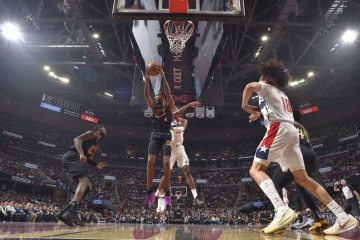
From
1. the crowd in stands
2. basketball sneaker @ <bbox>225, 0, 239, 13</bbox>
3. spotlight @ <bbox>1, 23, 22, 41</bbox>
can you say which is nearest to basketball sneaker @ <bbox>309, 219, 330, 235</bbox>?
basketball sneaker @ <bbox>225, 0, 239, 13</bbox>

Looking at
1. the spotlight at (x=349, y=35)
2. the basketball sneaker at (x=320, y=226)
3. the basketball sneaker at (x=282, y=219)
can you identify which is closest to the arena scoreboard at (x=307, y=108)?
the spotlight at (x=349, y=35)

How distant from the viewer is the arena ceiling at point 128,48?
14.1 metres

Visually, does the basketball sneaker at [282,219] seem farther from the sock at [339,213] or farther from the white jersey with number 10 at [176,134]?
the white jersey with number 10 at [176,134]

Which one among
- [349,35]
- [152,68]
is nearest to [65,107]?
[349,35]

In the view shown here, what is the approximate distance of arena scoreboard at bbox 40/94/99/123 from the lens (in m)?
25.6

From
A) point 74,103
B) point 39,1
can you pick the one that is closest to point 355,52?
point 39,1

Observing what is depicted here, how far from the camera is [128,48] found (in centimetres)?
1848

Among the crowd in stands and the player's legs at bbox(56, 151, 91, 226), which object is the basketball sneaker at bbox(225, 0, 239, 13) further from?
the crowd in stands

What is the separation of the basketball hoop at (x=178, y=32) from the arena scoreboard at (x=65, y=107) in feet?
57.6

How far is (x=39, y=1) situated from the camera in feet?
47.0

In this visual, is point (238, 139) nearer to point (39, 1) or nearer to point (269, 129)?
point (39, 1)

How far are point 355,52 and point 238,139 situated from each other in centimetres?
1970

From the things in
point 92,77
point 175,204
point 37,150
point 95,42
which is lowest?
point 175,204

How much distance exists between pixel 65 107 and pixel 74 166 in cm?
2284
